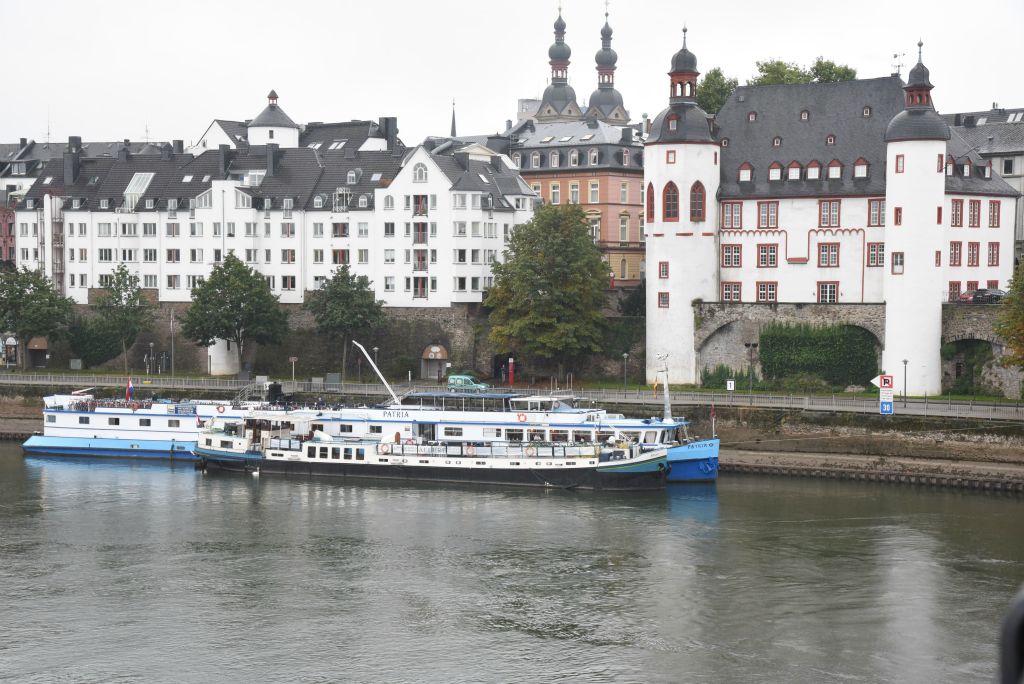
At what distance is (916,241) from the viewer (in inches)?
2825

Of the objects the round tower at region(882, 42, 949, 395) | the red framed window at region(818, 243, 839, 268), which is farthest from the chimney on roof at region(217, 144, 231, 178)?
the round tower at region(882, 42, 949, 395)

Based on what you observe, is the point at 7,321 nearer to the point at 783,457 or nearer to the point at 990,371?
the point at 783,457

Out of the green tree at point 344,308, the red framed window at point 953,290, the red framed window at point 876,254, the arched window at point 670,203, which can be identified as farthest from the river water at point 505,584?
the green tree at point 344,308

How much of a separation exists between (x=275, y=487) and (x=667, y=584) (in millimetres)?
24052

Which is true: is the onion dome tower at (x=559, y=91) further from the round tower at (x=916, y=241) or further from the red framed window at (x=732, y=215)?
the round tower at (x=916, y=241)

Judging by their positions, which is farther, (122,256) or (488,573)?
(122,256)

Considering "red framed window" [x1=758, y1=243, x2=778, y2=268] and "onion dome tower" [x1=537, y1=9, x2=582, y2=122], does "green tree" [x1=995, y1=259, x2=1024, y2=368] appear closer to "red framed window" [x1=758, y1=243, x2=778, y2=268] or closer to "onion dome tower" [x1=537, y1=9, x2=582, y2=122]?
"red framed window" [x1=758, y1=243, x2=778, y2=268]

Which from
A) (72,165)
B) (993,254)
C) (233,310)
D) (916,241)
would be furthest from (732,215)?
(72,165)

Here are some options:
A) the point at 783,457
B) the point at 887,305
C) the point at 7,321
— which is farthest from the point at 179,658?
the point at 7,321

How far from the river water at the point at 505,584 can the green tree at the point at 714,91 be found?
37.1m

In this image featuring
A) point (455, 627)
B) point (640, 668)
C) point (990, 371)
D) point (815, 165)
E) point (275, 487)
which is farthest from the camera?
point (815, 165)

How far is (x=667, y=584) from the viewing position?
44594 mm

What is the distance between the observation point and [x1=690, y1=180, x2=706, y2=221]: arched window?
77.3 m

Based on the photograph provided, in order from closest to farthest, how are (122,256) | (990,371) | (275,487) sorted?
1. (275,487)
2. (990,371)
3. (122,256)
